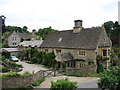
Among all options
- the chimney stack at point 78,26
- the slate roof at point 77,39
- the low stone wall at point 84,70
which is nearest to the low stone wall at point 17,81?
the low stone wall at point 84,70

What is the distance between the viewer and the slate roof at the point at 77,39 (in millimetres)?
33438

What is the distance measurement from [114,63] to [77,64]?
7.64 metres

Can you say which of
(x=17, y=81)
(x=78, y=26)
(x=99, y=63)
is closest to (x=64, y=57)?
(x=99, y=63)

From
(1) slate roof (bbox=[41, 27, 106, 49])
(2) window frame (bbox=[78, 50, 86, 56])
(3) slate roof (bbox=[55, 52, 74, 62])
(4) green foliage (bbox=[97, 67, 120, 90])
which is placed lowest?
(4) green foliage (bbox=[97, 67, 120, 90])

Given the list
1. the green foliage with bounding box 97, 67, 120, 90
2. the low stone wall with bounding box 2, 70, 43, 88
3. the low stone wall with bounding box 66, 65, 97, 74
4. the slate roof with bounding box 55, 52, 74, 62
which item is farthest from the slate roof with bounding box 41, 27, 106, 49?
the low stone wall with bounding box 2, 70, 43, 88

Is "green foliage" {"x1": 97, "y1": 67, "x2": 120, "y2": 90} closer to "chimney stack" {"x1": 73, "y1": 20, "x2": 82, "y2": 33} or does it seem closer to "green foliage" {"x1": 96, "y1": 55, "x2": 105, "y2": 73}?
"green foliage" {"x1": 96, "y1": 55, "x2": 105, "y2": 73}

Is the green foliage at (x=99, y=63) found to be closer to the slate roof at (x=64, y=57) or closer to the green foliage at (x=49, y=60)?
the slate roof at (x=64, y=57)

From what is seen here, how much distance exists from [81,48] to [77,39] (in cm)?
345

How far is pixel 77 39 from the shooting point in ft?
120

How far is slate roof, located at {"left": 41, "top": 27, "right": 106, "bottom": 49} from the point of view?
110 ft

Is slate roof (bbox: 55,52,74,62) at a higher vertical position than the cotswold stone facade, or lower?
higher

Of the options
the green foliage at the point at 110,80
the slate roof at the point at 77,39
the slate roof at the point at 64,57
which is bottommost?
the green foliage at the point at 110,80

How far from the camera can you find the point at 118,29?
72.0 meters

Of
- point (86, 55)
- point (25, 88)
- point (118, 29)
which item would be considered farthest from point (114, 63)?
point (118, 29)
